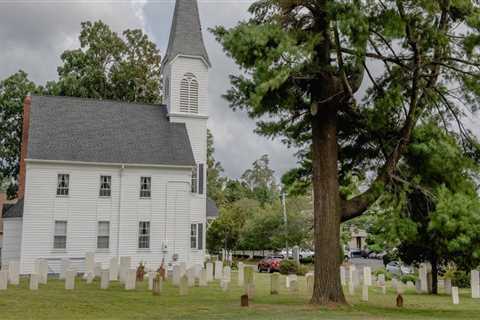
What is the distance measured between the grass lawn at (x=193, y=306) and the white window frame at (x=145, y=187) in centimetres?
980

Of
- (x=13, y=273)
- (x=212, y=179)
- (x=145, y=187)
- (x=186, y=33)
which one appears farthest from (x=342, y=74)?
(x=212, y=179)

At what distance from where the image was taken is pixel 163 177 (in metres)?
30.2

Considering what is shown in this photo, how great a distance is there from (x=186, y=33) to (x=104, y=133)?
857cm

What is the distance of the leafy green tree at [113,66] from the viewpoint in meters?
43.8

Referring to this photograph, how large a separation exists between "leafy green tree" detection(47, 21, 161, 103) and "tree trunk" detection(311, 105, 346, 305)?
3044cm

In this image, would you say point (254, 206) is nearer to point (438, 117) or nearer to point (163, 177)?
point (163, 177)

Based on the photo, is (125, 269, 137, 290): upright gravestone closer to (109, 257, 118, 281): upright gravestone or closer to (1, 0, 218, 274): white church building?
(109, 257, 118, 281): upright gravestone

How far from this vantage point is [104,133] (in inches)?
1207

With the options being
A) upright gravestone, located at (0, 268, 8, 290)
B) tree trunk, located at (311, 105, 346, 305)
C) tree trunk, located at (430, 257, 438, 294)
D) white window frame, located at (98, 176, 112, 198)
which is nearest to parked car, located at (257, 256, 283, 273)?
white window frame, located at (98, 176, 112, 198)

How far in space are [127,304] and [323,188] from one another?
689cm

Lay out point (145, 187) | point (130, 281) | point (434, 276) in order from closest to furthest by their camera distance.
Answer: point (130, 281)
point (434, 276)
point (145, 187)

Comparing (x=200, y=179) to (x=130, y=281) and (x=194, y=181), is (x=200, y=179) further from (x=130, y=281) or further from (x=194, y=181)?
(x=130, y=281)

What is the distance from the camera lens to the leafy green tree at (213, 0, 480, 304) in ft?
43.7

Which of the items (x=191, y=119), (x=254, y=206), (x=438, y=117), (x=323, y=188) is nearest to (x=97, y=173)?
(x=191, y=119)
